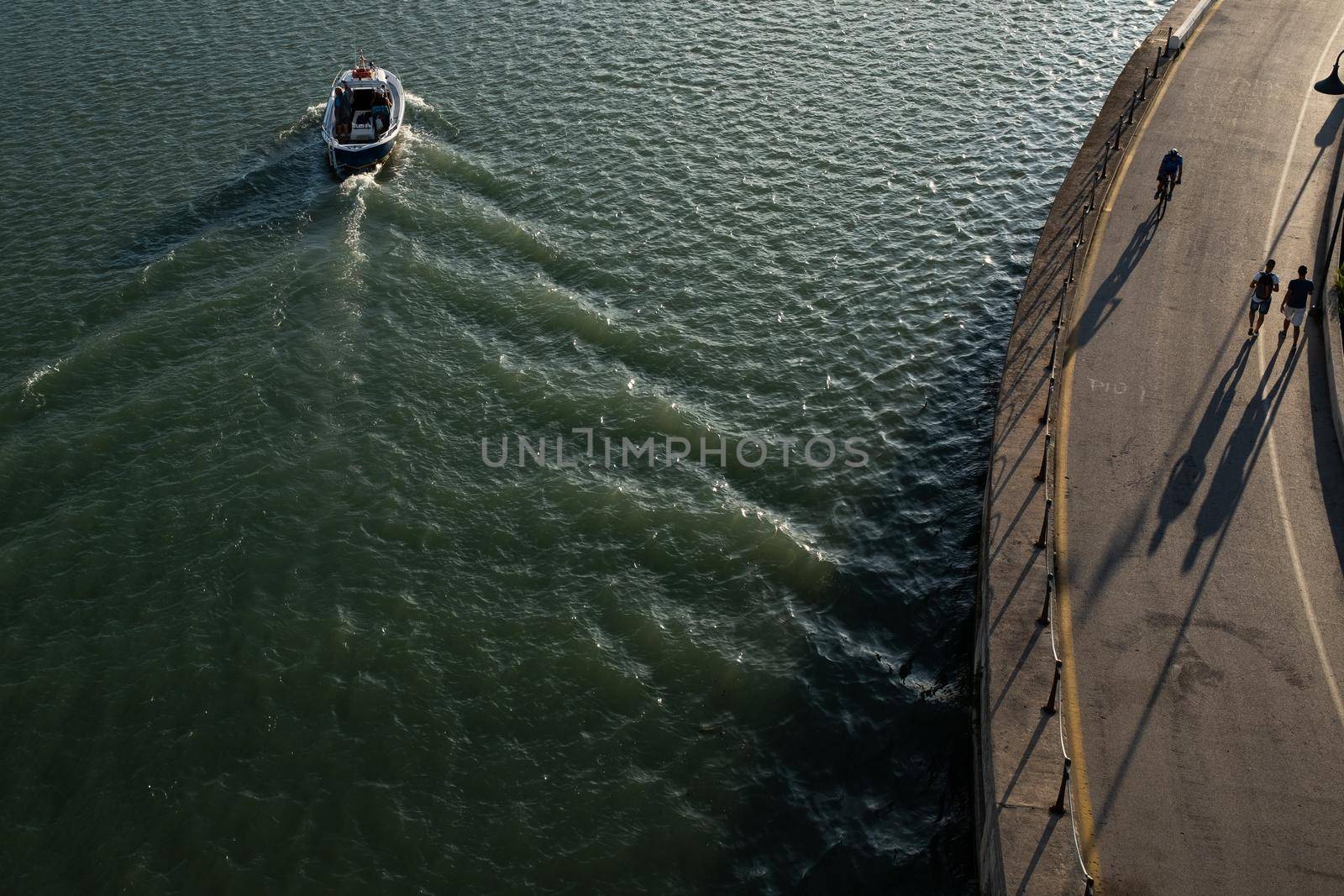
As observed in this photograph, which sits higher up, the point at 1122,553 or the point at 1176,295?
the point at 1176,295

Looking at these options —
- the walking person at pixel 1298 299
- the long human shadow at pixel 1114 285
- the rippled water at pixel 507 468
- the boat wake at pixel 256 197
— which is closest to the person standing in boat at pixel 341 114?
the boat wake at pixel 256 197

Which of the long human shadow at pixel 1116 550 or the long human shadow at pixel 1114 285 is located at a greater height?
the long human shadow at pixel 1114 285

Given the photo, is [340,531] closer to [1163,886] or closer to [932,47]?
[1163,886]

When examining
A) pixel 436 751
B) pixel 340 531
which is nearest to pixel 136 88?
pixel 340 531

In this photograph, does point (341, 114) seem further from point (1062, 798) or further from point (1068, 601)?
point (1062, 798)

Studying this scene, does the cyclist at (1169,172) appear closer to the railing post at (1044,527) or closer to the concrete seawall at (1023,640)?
the concrete seawall at (1023,640)

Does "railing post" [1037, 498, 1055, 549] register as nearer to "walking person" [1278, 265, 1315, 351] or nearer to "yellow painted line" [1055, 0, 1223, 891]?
"yellow painted line" [1055, 0, 1223, 891]

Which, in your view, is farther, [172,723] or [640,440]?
[640,440]
